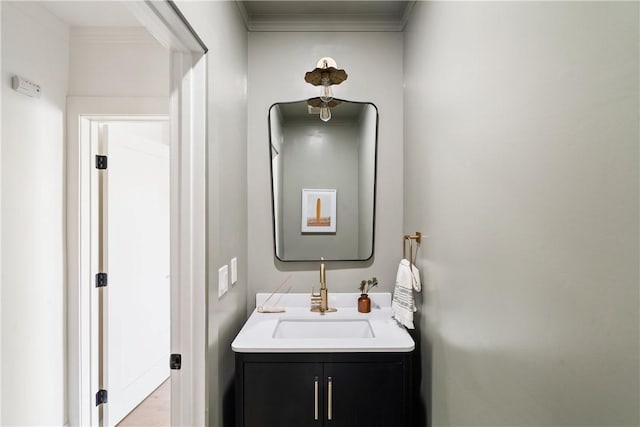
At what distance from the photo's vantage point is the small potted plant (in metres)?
1.86

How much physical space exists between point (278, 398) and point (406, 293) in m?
0.71

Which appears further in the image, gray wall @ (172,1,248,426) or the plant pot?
the plant pot

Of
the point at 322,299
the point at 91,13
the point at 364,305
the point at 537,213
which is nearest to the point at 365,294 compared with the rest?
the point at 364,305

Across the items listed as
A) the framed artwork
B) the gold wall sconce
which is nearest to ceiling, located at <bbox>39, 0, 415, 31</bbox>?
the gold wall sconce

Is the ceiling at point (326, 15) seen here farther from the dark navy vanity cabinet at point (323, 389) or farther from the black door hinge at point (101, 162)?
the dark navy vanity cabinet at point (323, 389)

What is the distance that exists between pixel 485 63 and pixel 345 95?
1045 millimetres

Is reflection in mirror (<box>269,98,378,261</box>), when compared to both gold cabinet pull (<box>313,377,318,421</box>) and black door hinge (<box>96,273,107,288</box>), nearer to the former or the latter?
gold cabinet pull (<box>313,377,318,421</box>)

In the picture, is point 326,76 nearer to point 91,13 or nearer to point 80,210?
point 91,13

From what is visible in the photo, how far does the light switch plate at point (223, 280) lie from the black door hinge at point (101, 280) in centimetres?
117

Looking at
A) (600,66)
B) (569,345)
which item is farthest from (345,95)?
(569,345)

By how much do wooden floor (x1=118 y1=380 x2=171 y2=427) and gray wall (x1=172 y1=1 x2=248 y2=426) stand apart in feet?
3.77

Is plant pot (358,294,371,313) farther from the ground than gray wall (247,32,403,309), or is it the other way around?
gray wall (247,32,403,309)

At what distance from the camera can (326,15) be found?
1.89 metres

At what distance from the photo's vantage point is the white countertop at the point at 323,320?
1404mm
